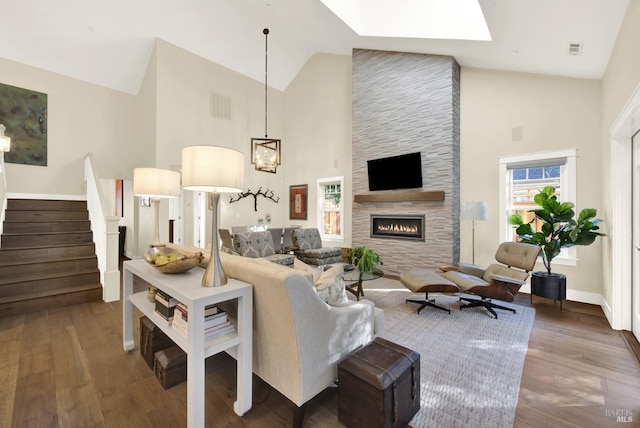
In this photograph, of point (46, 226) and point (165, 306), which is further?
point (46, 226)

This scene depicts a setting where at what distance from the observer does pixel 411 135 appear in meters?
5.14

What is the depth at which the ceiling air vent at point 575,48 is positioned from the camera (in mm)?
2959

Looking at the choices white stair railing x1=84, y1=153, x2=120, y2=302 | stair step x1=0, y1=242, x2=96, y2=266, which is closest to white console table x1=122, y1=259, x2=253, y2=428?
white stair railing x1=84, y1=153, x2=120, y2=302

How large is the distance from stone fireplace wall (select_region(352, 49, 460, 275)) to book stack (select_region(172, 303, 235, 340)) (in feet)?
13.5

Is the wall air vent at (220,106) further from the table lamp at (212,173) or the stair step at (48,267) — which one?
the table lamp at (212,173)

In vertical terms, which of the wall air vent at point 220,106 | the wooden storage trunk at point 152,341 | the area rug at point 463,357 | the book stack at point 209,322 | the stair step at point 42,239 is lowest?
the area rug at point 463,357

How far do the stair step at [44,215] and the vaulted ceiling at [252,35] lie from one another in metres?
3.13

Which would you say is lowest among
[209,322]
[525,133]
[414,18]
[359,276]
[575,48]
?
[359,276]

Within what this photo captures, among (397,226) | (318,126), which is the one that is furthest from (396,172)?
(318,126)

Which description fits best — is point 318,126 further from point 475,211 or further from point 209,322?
point 209,322

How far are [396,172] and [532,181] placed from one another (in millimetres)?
2143

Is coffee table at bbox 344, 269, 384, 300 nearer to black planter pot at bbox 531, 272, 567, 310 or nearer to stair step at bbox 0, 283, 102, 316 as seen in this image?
black planter pot at bbox 531, 272, 567, 310

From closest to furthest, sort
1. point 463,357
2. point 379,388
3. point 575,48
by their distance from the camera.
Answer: point 379,388 < point 463,357 < point 575,48

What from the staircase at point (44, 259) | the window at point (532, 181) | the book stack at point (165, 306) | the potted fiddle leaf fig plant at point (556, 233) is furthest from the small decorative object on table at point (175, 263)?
the window at point (532, 181)
